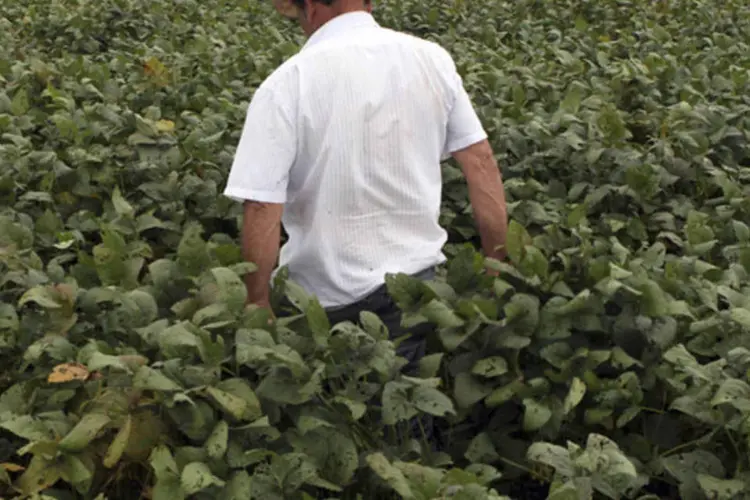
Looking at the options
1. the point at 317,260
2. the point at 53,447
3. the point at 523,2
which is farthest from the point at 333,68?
the point at 523,2

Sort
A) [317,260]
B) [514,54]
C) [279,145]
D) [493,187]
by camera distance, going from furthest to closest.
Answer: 1. [514,54]
2. [493,187]
3. [317,260]
4. [279,145]

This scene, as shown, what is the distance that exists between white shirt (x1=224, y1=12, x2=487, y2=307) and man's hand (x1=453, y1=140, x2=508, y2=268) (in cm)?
10

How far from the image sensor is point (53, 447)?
7.38 feet

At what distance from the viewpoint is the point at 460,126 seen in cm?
311

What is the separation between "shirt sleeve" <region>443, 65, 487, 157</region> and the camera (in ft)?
10.1

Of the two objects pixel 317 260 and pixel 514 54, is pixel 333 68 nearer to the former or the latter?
pixel 317 260

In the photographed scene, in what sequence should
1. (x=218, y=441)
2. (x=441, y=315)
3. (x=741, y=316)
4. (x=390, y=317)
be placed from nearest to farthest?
(x=218, y=441) < (x=741, y=316) < (x=441, y=315) < (x=390, y=317)

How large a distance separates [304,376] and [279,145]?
0.69 m

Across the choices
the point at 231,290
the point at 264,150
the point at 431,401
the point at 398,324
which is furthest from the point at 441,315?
the point at 264,150

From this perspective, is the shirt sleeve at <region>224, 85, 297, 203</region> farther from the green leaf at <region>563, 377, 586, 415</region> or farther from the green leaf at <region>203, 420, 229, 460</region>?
the green leaf at <region>563, 377, 586, 415</region>

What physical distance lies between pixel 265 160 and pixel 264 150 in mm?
26

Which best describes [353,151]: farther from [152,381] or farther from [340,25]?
[152,381]

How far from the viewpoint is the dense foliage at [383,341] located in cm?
226

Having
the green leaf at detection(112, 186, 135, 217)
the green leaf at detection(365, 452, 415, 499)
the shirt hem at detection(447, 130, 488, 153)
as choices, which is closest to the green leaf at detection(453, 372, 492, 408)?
the green leaf at detection(365, 452, 415, 499)
